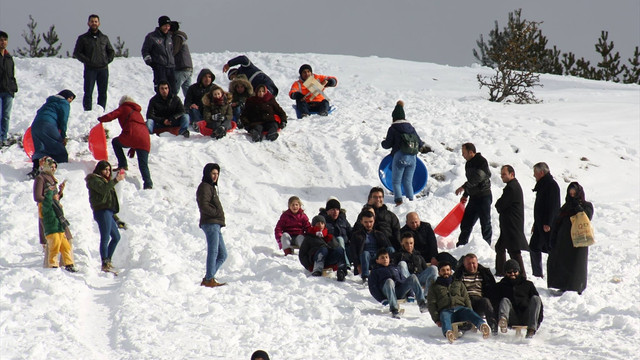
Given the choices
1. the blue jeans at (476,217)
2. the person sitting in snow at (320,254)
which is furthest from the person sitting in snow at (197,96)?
the blue jeans at (476,217)

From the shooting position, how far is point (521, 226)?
11.3 m

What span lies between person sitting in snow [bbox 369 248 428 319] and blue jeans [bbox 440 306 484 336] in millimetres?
799

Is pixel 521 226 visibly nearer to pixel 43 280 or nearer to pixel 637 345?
pixel 637 345

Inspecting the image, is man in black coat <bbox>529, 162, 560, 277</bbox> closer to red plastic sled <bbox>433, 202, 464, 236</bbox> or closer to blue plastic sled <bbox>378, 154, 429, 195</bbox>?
red plastic sled <bbox>433, 202, 464, 236</bbox>

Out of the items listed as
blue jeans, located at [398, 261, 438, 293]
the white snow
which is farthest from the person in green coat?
blue jeans, located at [398, 261, 438, 293]

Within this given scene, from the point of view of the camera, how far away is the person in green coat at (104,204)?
10352 mm

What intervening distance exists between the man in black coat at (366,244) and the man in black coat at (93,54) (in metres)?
7.22

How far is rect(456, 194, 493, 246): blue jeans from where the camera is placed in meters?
12.2

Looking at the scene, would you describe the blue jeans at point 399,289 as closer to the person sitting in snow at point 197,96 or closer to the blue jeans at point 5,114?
the person sitting in snow at point 197,96

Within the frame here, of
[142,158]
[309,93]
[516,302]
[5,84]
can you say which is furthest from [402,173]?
[5,84]

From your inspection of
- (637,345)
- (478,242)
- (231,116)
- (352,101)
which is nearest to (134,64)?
(352,101)

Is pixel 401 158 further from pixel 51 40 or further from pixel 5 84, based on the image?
pixel 51 40

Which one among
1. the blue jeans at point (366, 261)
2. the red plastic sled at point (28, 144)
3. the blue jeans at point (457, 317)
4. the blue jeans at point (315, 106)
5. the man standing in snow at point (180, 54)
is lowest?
the blue jeans at point (457, 317)

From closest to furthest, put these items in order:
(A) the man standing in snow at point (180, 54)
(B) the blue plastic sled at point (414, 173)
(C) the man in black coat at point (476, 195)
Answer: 1. (C) the man in black coat at point (476, 195)
2. (B) the blue plastic sled at point (414, 173)
3. (A) the man standing in snow at point (180, 54)
